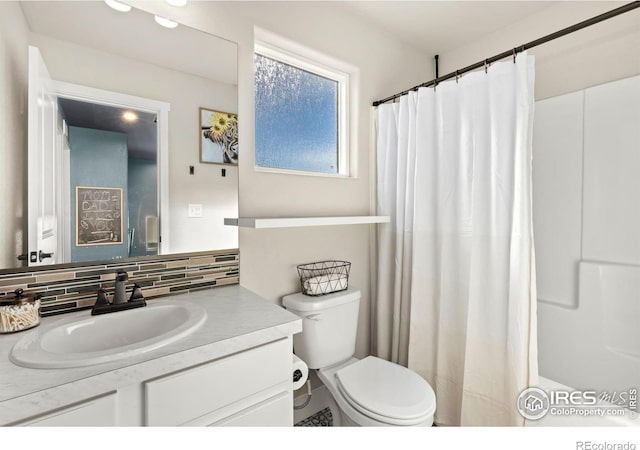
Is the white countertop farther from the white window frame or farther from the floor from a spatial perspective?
the floor

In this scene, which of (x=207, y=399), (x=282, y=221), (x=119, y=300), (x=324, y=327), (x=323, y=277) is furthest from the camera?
(x=323, y=277)

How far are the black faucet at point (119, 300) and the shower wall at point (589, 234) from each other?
2.18 m

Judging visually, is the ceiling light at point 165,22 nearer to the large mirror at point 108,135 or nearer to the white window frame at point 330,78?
the large mirror at point 108,135

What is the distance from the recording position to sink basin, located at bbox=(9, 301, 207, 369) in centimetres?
77

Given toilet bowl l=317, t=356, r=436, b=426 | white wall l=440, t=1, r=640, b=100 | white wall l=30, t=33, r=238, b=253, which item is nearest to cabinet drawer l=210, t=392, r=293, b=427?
toilet bowl l=317, t=356, r=436, b=426

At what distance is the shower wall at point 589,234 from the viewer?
62.2 inches

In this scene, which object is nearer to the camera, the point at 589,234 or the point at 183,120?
the point at 183,120

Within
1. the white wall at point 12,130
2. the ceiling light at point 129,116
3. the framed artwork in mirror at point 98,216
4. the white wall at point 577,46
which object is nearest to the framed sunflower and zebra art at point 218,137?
the ceiling light at point 129,116

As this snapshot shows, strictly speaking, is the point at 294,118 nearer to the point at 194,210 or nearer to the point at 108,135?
the point at 194,210

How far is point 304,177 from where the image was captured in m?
1.78

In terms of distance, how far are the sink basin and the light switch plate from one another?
407 mm

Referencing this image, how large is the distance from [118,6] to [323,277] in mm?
1509

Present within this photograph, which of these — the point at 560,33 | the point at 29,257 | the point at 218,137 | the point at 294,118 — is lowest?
the point at 29,257

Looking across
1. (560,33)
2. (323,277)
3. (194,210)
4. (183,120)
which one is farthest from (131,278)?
(560,33)
